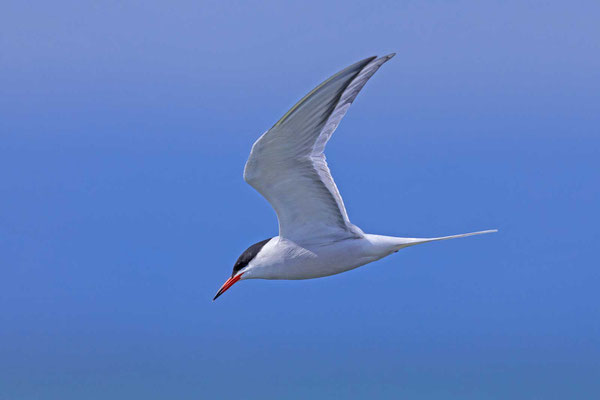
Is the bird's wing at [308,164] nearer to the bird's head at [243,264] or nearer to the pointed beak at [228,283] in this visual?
the bird's head at [243,264]

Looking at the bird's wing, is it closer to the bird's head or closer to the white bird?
the white bird

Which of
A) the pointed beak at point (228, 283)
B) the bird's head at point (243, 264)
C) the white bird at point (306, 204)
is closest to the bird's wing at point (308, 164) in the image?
the white bird at point (306, 204)

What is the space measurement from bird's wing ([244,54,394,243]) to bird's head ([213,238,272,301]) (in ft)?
1.16

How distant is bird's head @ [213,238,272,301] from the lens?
19.8 feet

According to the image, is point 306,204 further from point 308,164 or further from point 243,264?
point 243,264

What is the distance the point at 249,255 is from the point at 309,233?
655 millimetres

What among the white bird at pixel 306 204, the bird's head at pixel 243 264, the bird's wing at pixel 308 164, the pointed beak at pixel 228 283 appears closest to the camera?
the bird's wing at pixel 308 164

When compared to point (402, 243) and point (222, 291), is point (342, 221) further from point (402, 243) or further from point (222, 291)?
point (222, 291)

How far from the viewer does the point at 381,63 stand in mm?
4805

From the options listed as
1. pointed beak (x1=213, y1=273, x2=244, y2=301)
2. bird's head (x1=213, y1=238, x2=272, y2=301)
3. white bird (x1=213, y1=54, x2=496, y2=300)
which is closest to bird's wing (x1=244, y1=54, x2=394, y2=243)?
white bird (x1=213, y1=54, x2=496, y2=300)

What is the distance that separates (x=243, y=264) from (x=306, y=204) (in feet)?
3.02

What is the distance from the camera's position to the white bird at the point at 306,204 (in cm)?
494

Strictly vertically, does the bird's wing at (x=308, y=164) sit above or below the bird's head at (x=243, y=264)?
above

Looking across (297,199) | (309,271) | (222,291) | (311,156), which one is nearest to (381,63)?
(311,156)
